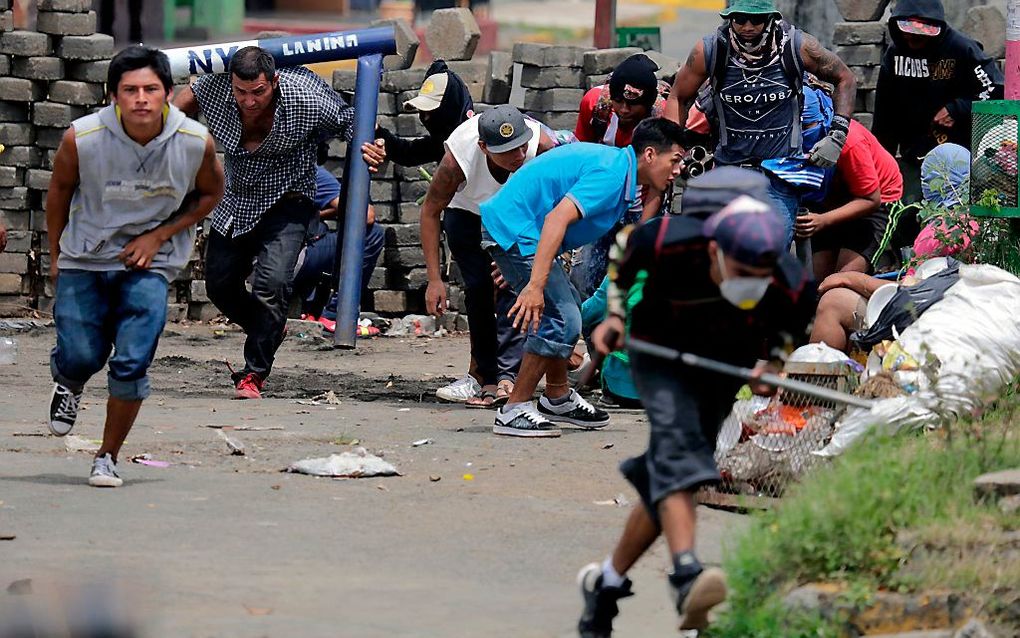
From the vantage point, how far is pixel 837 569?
4766mm

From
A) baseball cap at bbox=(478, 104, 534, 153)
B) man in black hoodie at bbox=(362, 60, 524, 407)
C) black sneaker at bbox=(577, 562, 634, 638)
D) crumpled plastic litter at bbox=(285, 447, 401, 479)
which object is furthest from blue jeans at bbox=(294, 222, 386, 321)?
black sneaker at bbox=(577, 562, 634, 638)

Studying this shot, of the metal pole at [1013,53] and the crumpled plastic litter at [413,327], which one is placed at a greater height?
the metal pole at [1013,53]

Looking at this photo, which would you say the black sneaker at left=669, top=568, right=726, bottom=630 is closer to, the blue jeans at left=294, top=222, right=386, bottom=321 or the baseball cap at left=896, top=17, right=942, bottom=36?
the baseball cap at left=896, top=17, right=942, bottom=36

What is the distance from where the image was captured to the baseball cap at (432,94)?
9.48 m

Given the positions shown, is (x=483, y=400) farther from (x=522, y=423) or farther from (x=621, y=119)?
(x=621, y=119)

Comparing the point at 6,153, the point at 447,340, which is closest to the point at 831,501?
the point at 447,340

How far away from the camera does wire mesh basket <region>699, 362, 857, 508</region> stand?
6410 millimetres

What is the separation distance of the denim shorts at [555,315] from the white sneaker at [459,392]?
123 centimetres

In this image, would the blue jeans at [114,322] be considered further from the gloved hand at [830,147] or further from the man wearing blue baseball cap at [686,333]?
the gloved hand at [830,147]

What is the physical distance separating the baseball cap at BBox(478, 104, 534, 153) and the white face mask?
11.8ft

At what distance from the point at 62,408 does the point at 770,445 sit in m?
2.73

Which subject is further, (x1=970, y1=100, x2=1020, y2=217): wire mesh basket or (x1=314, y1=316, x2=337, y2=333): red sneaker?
(x1=314, y1=316, x2=337, y2=333): red sneaker

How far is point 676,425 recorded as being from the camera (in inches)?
185

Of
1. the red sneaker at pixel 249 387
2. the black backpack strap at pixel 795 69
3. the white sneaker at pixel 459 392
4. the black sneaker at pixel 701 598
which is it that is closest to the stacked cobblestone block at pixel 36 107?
the red sneaker at pixel 249 387
